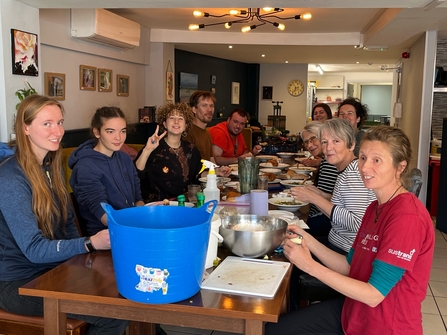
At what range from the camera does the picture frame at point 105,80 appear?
20.7ft

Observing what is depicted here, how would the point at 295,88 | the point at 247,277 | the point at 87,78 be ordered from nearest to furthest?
the point at 247,277
the point at 87,78
the point at 295,88

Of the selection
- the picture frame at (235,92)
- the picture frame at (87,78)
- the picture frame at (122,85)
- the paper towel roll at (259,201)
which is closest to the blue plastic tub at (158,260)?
the paper towel roll at (259,201)

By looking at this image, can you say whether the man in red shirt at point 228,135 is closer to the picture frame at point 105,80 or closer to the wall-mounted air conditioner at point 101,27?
the wall-mounted air conditioner at point 101,27

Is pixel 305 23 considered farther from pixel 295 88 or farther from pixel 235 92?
pixel 295 88

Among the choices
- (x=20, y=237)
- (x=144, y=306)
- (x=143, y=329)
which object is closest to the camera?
(x=144, y=306)

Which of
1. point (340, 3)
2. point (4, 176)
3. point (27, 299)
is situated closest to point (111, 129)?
point (4, 176)

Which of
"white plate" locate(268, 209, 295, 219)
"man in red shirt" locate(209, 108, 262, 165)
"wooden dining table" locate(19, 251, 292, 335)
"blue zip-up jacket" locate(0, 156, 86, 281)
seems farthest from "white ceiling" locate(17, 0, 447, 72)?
"wooden dining table" locate(19, 251, 292, 335)

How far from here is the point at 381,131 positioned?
163 centimetres

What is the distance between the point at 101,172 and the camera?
2330mm

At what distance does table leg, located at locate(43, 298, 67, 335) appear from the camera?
1.42 m

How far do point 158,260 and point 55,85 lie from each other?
180 inches

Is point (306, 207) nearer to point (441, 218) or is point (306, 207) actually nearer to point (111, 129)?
point (111, 129)

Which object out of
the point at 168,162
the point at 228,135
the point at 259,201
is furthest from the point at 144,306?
the point at 228,135

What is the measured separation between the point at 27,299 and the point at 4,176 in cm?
50
